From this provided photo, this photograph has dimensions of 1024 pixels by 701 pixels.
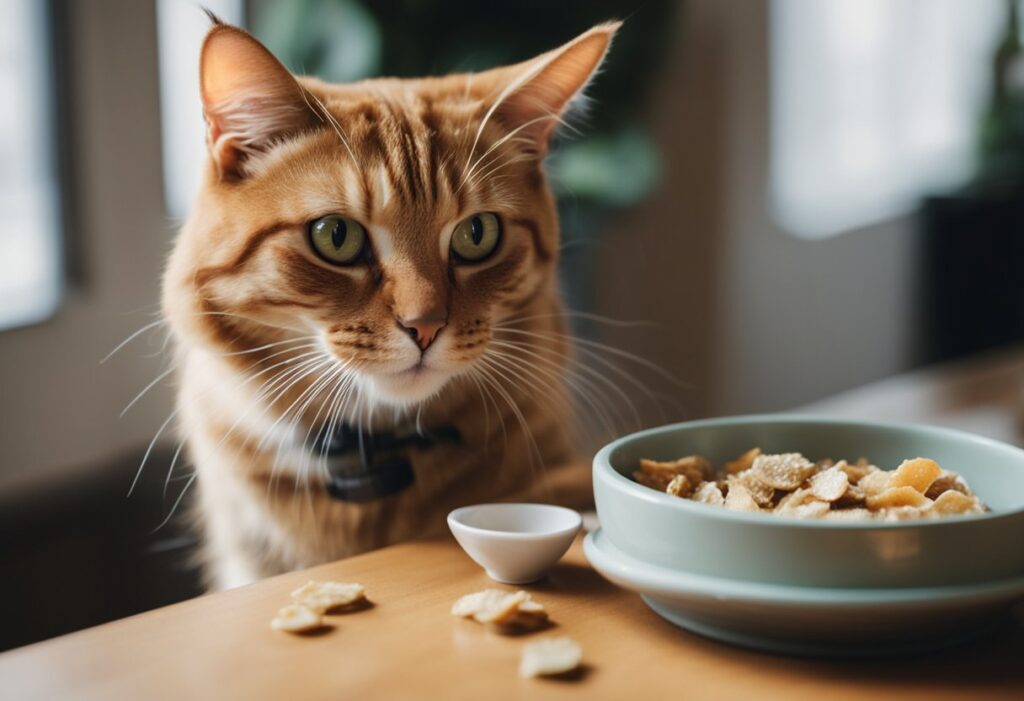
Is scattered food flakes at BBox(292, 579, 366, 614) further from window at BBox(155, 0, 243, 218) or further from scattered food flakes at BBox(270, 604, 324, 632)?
window at BBox(155, 0, 243, 218)

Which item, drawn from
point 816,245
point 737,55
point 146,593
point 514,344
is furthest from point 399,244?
point 816,245

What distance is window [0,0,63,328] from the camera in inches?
77.5

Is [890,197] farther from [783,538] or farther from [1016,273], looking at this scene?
[783,538]

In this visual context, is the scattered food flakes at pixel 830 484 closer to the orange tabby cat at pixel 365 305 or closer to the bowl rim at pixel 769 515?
the bowl rim at pixel 769 515

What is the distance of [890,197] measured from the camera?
4570mm

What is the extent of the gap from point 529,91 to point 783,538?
0.69 meters

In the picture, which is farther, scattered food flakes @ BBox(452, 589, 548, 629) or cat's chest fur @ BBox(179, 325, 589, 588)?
cat's chest fur @ BBox(179, 325, 589, 588)

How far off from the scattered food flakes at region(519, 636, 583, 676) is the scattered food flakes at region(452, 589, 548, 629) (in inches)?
1.8

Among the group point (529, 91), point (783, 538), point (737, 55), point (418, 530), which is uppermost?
point (737, 55)

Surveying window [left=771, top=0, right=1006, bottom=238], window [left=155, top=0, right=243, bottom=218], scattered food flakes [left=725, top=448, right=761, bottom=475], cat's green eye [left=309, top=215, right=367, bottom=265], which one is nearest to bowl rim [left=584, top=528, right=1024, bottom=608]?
scattered food flakes [left=725, top=448, right=761, bottom=475]

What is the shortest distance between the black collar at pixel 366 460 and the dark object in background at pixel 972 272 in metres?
3.76

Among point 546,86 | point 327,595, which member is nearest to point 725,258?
point 546,86

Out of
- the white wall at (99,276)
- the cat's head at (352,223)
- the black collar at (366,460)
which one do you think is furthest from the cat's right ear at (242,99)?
the white wall at (99,276)

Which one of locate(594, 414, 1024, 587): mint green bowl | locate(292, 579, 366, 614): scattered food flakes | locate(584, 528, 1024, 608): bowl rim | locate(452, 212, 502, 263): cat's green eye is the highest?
locate(452, 212, 502, 263): cat's green eye
